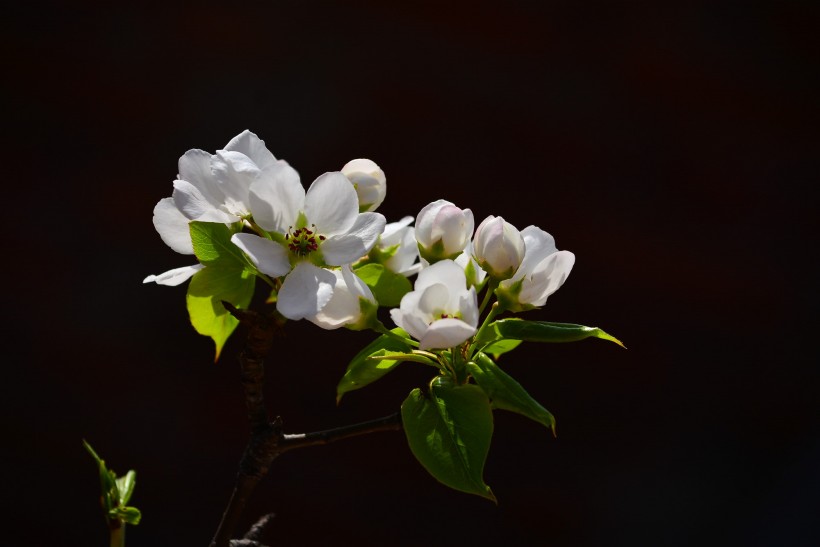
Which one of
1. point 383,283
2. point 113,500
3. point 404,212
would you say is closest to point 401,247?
point 383,283

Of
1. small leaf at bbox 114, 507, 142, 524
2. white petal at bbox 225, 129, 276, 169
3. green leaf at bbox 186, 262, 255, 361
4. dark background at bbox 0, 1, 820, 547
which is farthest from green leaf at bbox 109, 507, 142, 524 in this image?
dark background at bbox 0, 1, 820, 547

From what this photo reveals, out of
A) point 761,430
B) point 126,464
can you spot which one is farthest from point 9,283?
point 761,430

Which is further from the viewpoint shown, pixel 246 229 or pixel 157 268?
pixel 157 268

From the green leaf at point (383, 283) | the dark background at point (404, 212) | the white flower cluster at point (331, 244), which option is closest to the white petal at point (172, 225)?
the white flower cluster at point (331, 244)

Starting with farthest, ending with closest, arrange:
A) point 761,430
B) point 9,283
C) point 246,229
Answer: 1. point 761,430
2. point 9,283
3. point 246,229

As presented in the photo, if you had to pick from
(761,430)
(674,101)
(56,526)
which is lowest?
(56,526)

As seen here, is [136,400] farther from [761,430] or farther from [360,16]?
[761,430]

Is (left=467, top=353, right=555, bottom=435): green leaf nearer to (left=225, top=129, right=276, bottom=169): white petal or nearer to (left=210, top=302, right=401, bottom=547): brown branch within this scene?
(left=210, top=302, right=401, bottom=547): brown branch

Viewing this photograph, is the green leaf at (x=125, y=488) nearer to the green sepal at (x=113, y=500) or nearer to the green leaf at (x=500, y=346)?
the green sepal at (x=113, y=500)

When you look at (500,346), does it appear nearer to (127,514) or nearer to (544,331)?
(544,331)
